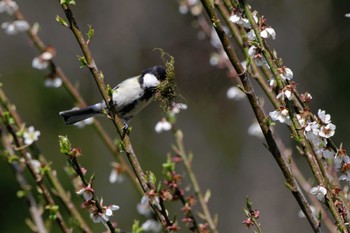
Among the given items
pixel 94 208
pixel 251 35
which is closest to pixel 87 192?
pixel 94 208

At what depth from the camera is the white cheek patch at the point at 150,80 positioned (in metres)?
1.77

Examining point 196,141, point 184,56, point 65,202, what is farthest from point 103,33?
point 65,202

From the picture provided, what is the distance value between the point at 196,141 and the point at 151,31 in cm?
147

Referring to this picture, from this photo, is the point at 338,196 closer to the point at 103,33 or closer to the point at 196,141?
the point at 196,141

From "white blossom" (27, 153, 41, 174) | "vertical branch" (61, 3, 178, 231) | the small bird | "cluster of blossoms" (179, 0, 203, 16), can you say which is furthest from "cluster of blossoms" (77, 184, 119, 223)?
"cluster of blossoms" (179, 0, 203, 16)

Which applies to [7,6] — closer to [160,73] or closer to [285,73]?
[160,73]

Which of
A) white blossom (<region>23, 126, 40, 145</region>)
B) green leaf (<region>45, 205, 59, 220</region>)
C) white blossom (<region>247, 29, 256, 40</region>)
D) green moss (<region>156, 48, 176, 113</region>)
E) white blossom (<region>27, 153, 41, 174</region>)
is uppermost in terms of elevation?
white blossom (<region>23, 126, 40, 145</region>)

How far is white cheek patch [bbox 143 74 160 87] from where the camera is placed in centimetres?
177

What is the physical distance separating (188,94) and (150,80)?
18.1 ft

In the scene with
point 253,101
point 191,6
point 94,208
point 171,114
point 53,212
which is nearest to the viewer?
point 253,101

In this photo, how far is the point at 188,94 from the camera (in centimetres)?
742

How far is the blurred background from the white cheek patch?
3573 mm

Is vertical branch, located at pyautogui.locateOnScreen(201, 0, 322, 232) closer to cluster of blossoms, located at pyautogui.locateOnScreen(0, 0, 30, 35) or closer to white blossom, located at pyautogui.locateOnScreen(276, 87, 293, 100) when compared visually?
white blossom, located at pyautogui.locateOnScreen(276, 87, 293, 100)

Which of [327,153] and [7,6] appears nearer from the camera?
[327,153]
